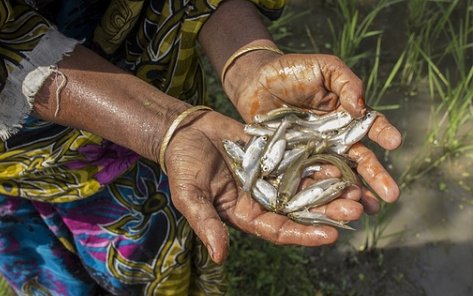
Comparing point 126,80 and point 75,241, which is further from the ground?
point 126,80

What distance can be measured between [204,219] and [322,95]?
514mm

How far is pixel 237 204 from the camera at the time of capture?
1.50 meters

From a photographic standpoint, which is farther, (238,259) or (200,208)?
(238,259)

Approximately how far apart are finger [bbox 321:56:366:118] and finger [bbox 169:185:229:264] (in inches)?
16.7

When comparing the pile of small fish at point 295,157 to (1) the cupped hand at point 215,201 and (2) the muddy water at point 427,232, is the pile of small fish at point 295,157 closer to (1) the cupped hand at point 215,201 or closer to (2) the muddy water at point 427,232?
(1) the cupped hand at point 215,201

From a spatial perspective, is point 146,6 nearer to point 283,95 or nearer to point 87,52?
point 87,52

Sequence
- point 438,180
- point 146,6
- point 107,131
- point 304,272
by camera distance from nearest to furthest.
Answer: point 107,131, point 146,6, point 304,272, point 438,180

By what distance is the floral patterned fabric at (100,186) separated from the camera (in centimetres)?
153

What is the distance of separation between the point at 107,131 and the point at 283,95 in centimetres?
46

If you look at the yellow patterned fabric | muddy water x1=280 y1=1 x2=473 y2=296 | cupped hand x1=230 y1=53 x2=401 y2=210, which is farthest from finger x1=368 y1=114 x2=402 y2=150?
muddy water x1=280 y1=1 x2=473 y2=296

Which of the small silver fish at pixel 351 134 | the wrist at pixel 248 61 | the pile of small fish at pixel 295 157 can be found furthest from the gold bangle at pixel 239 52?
the small silver fish at pixel 351 134

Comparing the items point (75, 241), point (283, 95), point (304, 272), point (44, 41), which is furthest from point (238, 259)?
point (44, 41)

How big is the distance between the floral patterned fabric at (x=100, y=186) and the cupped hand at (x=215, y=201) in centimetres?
23

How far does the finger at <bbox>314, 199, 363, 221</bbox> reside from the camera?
143 centimetres
